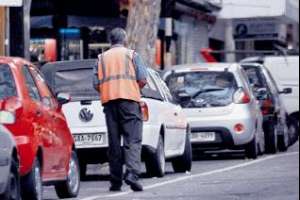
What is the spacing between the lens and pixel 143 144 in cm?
1748

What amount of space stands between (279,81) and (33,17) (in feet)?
19.4

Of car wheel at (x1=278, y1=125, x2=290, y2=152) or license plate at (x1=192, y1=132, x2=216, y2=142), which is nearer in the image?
license plate at (x1=192, y1=132, x2=216, y2=142)

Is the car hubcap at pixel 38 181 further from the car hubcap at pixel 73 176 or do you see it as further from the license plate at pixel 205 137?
the license plate at pixel 205 137

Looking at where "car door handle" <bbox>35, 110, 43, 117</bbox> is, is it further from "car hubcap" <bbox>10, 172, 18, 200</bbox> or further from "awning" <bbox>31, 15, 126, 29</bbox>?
"awning" <bbox>31, 15, 126, 29</bbox>

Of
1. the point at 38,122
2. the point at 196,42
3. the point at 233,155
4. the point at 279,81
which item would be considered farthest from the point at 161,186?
the point at 196,42

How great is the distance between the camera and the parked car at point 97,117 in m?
17.5

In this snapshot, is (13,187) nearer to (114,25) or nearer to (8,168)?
(8,168)

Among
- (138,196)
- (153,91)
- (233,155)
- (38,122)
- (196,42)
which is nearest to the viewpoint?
(38,122)

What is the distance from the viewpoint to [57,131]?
14.4 meters

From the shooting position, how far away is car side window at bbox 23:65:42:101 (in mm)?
13680

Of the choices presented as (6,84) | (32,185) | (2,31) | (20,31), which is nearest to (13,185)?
(32,185)

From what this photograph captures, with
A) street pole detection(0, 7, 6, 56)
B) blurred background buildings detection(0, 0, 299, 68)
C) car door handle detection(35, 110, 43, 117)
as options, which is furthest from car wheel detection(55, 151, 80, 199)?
street pole detection(0, 7, 6, 56)

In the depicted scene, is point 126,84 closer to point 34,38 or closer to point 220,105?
point 220,105

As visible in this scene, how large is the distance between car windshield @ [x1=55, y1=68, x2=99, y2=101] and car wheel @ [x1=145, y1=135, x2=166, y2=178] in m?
1.09
